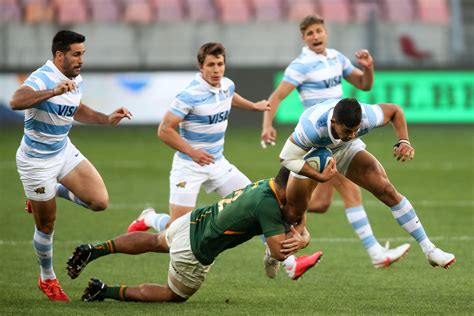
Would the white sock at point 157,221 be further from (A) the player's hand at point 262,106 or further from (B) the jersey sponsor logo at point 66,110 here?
(B) the jersey sponsor logo at point 66,110

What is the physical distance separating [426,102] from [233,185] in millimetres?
13747

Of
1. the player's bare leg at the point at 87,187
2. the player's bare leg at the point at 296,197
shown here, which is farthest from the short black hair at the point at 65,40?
the player's bare leg at the point at 296,197

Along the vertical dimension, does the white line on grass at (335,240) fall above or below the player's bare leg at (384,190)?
below

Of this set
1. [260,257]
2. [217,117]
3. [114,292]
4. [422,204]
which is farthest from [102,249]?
[422,204]

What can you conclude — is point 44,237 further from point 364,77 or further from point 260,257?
point 364,77

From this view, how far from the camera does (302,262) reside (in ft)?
31.2

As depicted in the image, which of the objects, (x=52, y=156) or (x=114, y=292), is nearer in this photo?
(x=114, y=292)

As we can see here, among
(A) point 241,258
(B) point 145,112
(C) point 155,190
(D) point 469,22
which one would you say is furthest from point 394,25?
(A) point 241,258

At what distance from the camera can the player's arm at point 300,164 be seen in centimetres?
802

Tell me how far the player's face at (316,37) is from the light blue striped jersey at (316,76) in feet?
0.21

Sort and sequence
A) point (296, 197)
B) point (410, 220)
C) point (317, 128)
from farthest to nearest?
point (410, 220)
point (317, 128)
point (296, 197)

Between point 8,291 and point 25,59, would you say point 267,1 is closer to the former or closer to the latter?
point 25,59

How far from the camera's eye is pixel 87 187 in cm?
937

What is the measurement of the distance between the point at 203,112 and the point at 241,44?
49.5ft
